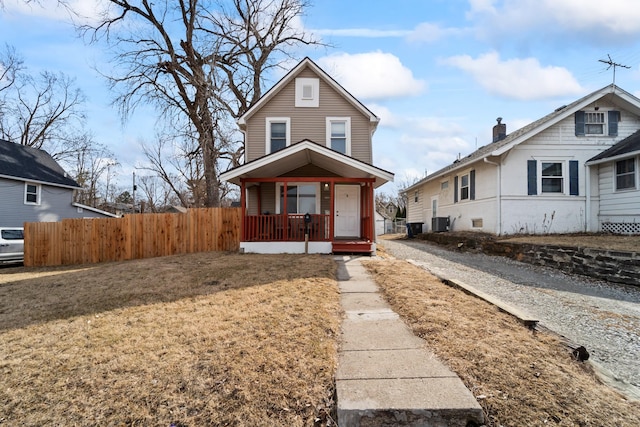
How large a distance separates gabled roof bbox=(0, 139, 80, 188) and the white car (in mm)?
6582

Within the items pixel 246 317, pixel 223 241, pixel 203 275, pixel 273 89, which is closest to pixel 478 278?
pixel 246 317

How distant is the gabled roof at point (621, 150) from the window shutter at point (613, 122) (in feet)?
1.60

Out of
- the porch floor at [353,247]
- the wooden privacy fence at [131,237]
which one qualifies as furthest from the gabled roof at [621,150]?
the wooden privacy fence at [131,237]

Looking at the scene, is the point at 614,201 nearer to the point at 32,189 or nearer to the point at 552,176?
the point at 552,176

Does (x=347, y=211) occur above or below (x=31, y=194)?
below

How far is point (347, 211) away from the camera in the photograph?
12.3m

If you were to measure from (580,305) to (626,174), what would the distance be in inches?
362

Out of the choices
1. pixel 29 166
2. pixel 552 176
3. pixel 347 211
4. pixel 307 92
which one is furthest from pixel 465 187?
pixel 29 166

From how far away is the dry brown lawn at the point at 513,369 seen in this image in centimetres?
225

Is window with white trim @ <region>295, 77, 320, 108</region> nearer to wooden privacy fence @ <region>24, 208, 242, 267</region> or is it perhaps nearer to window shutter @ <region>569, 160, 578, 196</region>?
wooden privacy fence @ <region>24, 208, 242, 267</region>

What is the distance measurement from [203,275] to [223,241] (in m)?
4.82

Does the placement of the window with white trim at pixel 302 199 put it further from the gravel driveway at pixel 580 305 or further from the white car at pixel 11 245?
the white car at pixel 11 245

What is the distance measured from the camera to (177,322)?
4.02m

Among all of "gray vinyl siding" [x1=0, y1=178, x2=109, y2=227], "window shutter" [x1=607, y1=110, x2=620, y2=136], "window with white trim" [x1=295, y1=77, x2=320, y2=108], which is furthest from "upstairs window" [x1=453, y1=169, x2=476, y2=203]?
"gray vinyl siding" [x1=0, y1=178, x2=109, y2=227]
